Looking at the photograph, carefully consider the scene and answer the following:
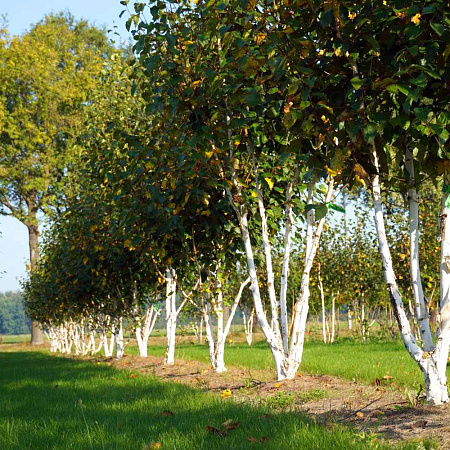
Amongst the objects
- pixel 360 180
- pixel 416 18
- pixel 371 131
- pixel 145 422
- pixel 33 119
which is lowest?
pixel 145 422

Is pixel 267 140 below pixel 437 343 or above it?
above

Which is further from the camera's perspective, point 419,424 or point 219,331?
point 219,331

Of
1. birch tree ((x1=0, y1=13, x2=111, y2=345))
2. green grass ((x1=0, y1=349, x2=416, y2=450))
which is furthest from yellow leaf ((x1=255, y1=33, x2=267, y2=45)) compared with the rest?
birch tree ((x1=0, y1=13, x2=111, y2=345))

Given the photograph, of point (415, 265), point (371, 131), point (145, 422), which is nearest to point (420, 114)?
point (371, 131)

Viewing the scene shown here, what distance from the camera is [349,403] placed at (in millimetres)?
6402

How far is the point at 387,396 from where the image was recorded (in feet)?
22.0

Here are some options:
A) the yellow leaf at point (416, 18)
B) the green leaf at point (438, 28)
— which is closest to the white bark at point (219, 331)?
→ the yellow leaf at point (416, 18)

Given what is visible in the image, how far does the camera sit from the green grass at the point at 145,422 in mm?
4766

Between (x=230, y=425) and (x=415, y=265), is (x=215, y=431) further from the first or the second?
(x=415, y=265)

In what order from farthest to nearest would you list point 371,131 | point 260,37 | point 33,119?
point 33,119, point 260,37, point 371,131

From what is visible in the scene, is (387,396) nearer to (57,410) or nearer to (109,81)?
(57,410)

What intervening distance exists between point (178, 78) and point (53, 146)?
3280 cm

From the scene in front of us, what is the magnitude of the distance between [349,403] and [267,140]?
143 inches

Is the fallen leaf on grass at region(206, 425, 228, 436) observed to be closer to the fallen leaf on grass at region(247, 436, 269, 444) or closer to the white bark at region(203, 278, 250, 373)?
the fallen leaf on grass at region(247, 436, 269, 444)
